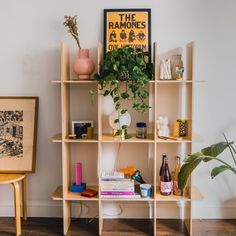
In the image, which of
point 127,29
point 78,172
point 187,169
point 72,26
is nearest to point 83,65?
point 72,26

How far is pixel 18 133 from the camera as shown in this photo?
105 inches

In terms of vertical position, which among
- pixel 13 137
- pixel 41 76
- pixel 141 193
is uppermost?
pixel 41 76

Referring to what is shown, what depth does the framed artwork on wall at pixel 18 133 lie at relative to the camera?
2.66 meters

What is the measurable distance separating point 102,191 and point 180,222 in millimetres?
777

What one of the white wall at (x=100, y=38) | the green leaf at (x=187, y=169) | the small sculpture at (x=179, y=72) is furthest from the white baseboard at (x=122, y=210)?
the small sculpture at (x=179, y=72)

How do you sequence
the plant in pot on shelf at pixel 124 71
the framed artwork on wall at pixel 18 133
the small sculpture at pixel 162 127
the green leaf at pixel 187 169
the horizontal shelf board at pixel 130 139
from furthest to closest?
the framed artwork on wall at pixel 18 133, the small sculpture at pixel 162 127, the horizontal shelf board at pixel 130 139, the plant in pot on shelf at pixel 124 71, the green leaf at pixel 187 169

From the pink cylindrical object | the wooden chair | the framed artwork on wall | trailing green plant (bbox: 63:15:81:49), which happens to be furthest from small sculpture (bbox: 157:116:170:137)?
the wooden chair

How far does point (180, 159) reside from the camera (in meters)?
2.67

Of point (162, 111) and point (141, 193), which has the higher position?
point (162, 111)

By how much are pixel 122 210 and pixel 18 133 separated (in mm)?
1133

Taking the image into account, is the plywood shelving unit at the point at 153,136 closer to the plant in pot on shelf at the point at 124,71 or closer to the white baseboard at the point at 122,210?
the white baseboard at the point at 122,210

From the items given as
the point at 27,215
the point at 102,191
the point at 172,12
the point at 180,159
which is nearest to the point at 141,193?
the point at 102,191

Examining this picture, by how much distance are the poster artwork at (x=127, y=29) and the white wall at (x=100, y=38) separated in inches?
2.7

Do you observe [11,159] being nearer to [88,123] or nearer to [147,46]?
[88,123]
